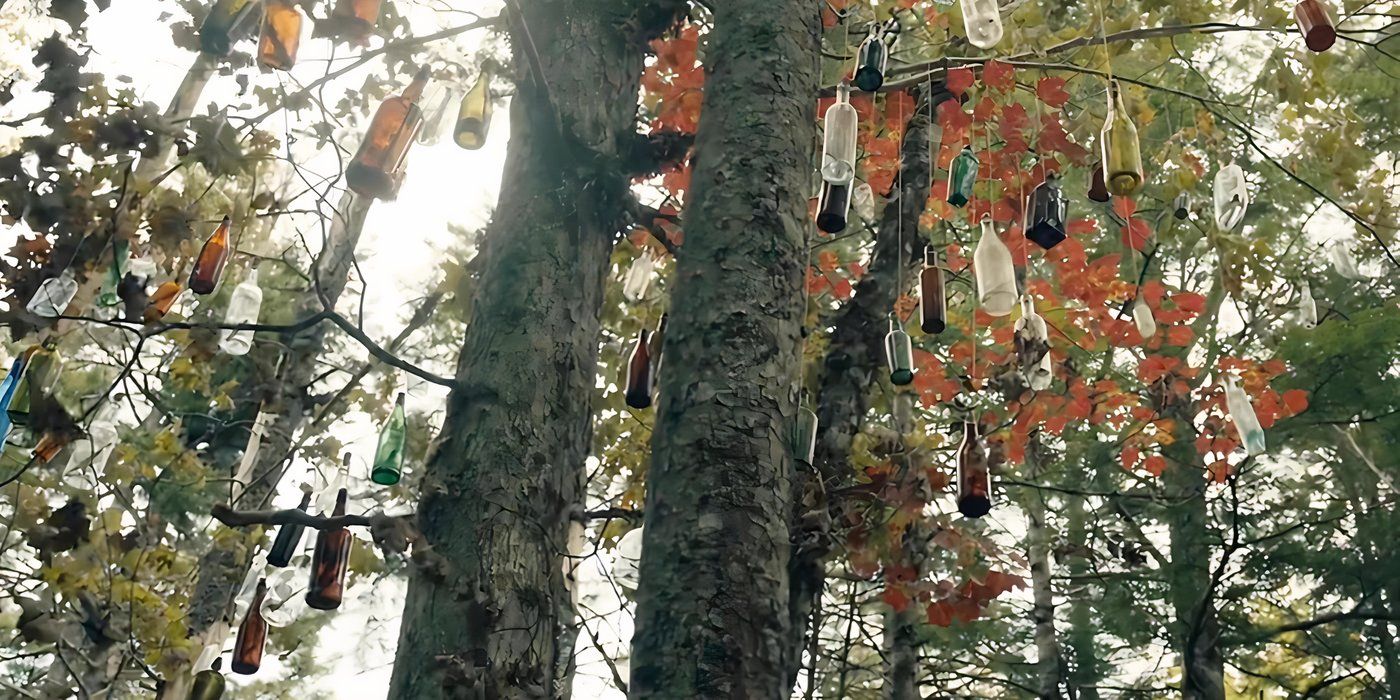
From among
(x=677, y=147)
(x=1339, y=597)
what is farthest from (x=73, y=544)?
(x=1339, y=597)

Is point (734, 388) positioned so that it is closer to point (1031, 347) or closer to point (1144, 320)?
point (1031, 347)

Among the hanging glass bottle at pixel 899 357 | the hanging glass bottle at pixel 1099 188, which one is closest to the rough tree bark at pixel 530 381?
the hanging glass bottle at pixel 899 357

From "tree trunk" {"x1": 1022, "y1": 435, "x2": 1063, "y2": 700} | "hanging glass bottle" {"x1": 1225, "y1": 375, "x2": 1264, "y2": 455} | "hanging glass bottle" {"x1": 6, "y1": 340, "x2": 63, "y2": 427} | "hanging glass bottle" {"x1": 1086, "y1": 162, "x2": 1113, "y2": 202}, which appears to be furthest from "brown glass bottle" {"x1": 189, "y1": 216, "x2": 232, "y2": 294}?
"tree trunk" {"x1": 1022, "y1": 435, "x2": 1063, "y2": 700}

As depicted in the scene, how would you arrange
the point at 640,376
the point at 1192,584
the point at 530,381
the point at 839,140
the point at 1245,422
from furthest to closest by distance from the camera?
the point at 1192,584, the point at 1245,422, the point at 640,376, the point at 839,140, the point at 530,381

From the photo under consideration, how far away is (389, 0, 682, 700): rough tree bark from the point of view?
2.16 meters

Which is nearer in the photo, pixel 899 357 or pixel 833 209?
pixel 833 209

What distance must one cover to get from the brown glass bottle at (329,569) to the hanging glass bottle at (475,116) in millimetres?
1455

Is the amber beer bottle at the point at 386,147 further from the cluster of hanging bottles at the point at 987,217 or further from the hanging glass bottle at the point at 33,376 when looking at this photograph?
the hanging glass bottle at the point at 33,376

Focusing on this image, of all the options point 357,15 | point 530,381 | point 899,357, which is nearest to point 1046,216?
point 899,357

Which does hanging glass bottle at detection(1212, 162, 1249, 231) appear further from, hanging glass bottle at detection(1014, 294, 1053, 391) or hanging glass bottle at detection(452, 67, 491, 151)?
hanging glass bottle at detection(452, 67, 491, 151)

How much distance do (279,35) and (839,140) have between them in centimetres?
197

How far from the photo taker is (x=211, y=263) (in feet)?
14.0

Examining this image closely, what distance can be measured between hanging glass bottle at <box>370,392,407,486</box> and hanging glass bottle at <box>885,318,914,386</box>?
1961 millimetres

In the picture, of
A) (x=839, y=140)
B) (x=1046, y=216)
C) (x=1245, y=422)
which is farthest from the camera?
(x=1245, y=422)
